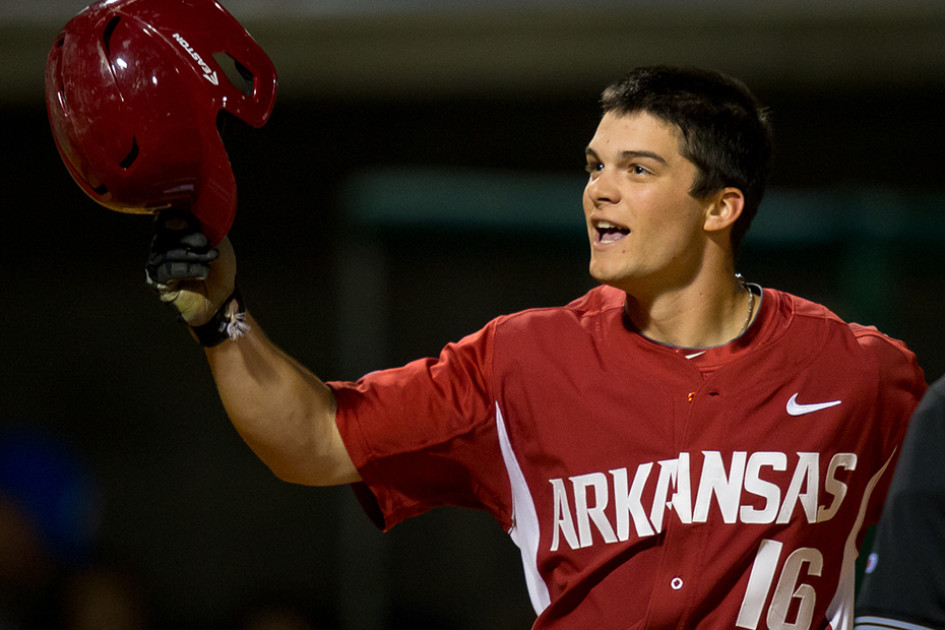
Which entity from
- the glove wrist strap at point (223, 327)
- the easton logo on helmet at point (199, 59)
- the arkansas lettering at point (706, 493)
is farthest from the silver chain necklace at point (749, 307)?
the easton logo on helmet at point (199, 59)

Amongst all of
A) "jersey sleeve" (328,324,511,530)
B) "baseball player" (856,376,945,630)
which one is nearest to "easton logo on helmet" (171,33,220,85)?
"jersey sleeve" (328,324,511,530)

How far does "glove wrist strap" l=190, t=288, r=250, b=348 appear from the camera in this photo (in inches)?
73.8

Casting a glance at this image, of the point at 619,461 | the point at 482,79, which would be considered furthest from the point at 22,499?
the point at 619,461

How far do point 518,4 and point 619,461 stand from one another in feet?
11.3

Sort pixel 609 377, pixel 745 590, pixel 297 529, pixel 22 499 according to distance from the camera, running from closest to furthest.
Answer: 1. pixel 745 590
2. pixel 609 377
3. pixel 22 499
4. pixel 297 529

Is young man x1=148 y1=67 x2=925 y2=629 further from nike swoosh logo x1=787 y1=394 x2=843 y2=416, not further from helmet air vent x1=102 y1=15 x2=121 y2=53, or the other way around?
helmet air vent x1=102 y1=15 x2=121 y2=53

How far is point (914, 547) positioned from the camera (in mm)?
1196


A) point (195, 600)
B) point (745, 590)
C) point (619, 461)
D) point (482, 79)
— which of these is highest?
point (482, 79)

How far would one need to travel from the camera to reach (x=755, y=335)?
2043 mm

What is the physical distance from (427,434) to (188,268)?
53 centimetres

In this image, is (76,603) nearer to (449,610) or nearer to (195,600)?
(195,600)

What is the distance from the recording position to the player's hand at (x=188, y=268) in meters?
1.77

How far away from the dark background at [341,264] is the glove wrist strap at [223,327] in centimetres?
275

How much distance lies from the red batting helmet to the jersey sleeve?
16.5 inches
